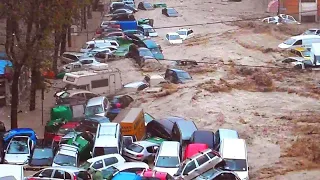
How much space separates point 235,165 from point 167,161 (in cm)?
225

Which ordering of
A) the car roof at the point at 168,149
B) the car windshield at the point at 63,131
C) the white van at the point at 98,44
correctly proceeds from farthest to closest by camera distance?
the white van at the point at 98,44, the car windshield at the point at 63,131, the car roof at the point at 168,149

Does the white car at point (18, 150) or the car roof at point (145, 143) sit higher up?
the car roof at point (145, 143)

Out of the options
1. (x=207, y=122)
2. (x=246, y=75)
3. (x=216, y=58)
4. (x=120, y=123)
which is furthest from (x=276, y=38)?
(x=120, y=123)

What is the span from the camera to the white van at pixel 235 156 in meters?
22.7

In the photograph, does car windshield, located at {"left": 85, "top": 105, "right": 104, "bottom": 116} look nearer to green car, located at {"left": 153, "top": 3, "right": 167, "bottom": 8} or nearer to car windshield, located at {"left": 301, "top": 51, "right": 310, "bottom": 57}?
car windshield, located at {"left": 301, "top": 51, "right": 310, "bottom": 57}

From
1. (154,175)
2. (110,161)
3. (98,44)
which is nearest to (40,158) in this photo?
(110,161)

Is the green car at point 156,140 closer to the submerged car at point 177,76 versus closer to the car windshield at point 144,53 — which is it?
the submerged car at point 177,76

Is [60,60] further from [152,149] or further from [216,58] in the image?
[152,149]

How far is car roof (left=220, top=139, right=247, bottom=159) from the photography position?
23.4 m

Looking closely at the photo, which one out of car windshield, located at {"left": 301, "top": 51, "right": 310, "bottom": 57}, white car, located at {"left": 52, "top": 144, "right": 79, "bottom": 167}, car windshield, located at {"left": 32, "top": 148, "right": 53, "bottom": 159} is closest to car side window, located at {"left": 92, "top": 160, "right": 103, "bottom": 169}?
white car, located at {"left": 52, "top": 144, "right": 79, "bottom": 167}

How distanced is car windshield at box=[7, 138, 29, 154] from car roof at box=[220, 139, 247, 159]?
7037mm

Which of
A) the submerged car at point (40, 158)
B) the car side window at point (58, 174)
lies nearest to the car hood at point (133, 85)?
the submerged car at point (40, 158)

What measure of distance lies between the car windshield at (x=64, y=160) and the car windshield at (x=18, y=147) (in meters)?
1.95

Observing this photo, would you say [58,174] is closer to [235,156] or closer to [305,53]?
[235,156]
